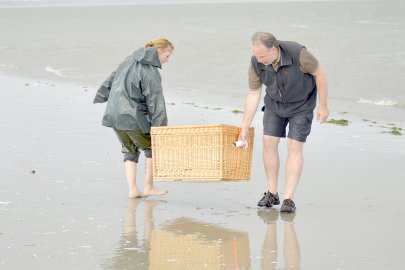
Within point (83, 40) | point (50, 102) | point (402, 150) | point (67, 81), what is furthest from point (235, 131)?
point (83, 40)

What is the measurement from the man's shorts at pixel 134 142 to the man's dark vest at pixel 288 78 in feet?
3.90

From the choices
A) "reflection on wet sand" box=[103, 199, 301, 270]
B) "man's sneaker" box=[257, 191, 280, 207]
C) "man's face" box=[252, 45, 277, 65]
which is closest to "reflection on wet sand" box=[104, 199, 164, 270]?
"reflection on wet sand" box=[103, 199, 301, 270]

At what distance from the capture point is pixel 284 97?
805cm

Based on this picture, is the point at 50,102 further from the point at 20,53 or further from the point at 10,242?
the point at 20,53

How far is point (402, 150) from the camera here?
11086 millimetres

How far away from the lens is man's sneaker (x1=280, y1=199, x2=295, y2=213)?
315 inches

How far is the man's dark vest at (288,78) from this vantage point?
310 inches

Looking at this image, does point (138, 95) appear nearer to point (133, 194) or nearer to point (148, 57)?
point (148, 57)

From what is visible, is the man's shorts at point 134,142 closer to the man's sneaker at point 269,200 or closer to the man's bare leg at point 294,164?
the man's sneaker at point 269,200

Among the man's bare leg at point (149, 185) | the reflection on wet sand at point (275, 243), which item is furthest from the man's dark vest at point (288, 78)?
the man's bare leg at point (149, 185)

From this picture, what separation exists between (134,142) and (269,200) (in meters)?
1.30

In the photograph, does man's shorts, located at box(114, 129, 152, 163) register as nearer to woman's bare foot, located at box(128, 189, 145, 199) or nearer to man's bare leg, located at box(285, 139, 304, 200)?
woman's bare foot, located at box(128, 189, 145, 199)

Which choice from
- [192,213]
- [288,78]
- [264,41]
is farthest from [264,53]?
[192,213]

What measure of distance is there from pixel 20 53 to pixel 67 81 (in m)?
12.1
